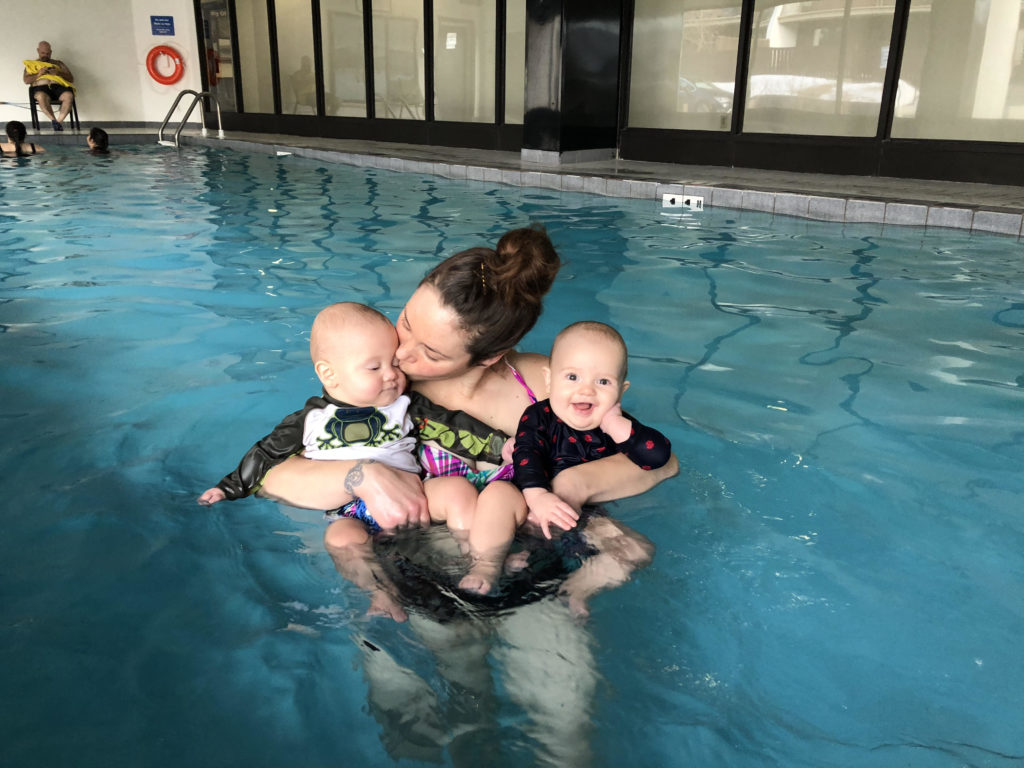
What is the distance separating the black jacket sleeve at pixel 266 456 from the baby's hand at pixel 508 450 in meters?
0.54

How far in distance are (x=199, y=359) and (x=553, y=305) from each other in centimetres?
212

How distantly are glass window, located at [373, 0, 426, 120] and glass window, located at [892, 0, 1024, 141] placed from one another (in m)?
8.39

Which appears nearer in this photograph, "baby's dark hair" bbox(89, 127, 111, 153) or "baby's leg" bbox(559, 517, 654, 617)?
"baby's leg" bbox(559, 517, 654, 617)

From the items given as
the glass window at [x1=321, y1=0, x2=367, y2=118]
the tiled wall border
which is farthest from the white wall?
the tiled wall border

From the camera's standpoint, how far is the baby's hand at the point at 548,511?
81.6 inches

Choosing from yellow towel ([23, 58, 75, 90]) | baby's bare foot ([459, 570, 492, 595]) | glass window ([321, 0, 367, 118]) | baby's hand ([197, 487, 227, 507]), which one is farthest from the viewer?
yellow towel ([23, 58, 75, 90])

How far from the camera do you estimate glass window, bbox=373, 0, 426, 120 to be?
1500 cm

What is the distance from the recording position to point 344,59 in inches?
651

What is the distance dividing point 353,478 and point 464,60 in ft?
43.4

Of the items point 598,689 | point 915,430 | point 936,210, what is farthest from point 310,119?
point 598,689

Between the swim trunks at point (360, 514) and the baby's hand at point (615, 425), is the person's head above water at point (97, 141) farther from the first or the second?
the baby's hand at point (615, 425)

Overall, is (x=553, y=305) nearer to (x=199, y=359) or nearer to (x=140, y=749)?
(x=199, y=359)

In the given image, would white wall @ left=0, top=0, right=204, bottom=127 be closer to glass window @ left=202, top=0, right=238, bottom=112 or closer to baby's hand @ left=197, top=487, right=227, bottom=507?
glass window @ left=202, top=0, right=238, bottom=112

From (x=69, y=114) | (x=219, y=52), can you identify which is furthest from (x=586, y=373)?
(x=69, y=114)
